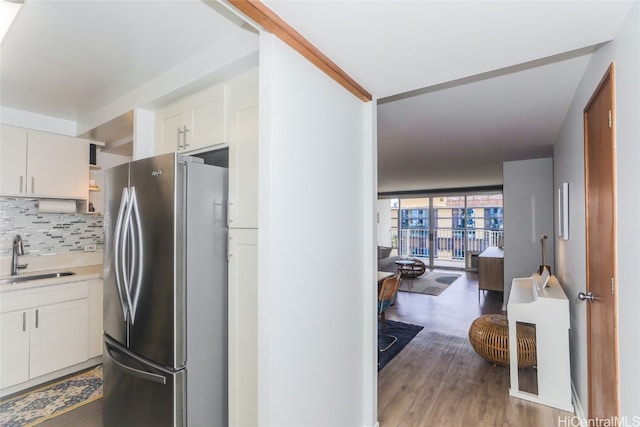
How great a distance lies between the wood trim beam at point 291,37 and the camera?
1.22 meters

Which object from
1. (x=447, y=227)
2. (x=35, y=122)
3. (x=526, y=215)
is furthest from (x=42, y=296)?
(x=447, y=227)

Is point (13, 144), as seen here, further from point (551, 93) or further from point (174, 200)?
point (551, 93)

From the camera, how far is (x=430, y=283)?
291 inches

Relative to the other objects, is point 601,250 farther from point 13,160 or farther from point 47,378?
point 13,160

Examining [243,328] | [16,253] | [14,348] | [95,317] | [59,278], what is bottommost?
[14,348]

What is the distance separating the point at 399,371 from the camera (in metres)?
3.05

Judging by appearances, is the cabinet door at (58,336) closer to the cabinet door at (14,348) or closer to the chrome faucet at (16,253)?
the cabinet door at (14,348)

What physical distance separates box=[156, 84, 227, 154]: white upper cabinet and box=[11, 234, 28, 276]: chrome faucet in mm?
1732

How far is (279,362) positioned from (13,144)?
9.98 feet

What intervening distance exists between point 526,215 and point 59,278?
580 centimetres

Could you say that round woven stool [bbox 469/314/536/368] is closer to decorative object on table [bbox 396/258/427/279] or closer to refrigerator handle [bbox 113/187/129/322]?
refrigerator handle [bbox 113/187/129/322]

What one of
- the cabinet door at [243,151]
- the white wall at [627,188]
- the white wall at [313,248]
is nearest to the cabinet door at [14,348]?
the cabinet door at [243,151]

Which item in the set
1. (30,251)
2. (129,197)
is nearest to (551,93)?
(129,197)

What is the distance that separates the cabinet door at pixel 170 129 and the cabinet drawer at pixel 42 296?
1541mm
